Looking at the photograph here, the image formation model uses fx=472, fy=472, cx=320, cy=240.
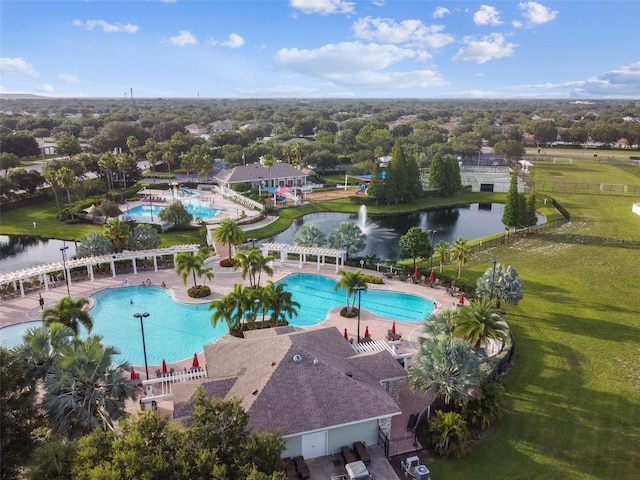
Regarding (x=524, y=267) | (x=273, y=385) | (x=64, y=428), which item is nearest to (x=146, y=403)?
(x=64, y=428)

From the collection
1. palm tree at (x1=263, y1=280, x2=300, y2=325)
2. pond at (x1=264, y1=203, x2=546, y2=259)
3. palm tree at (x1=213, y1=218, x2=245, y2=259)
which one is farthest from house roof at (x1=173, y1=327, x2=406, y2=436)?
pond at (x1=264, y1=203, x2=546, y2=259)

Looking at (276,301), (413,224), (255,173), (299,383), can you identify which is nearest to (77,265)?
(276,301)

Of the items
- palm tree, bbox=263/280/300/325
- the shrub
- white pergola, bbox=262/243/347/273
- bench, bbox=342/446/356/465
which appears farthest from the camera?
white pergola, bbox=262/243/347/273

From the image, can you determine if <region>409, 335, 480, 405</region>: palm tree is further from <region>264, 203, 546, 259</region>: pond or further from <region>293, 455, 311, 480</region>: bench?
<region>264, 203, 546, 259</region>: pond

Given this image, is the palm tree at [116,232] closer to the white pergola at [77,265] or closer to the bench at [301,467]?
the white pergola at [77,265]

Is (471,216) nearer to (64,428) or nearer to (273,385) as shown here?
(273,385)
